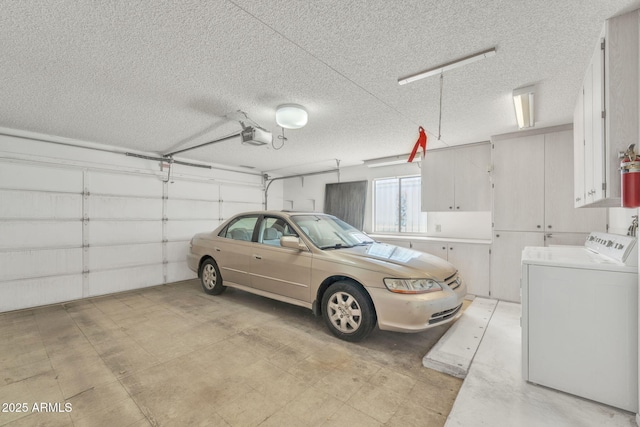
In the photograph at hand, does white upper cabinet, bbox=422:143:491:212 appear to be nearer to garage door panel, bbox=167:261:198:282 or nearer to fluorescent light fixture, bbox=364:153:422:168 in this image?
fluorescent light fixture, bbox=364:153:422:168

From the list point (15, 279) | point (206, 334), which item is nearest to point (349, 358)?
point (206, 334)

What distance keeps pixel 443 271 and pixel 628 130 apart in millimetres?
1713

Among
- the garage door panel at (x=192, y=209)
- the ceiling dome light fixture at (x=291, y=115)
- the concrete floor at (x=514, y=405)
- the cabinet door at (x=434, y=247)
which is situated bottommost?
the concrete floor at (x=514, y=405)

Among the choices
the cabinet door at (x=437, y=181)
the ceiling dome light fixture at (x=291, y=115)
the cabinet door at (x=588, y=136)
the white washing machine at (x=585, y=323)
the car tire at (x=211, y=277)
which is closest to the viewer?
the white washing machine at (x=585, y=323)

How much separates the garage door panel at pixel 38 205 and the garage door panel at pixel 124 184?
1.03ft

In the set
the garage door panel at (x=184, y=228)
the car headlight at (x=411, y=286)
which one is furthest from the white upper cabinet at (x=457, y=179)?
the garage door panel at (x=184, y=228)

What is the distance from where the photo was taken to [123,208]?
15.5ft

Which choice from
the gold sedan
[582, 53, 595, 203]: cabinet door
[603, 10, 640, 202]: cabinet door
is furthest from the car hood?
[603, 10, 640, 202]: cabinet door

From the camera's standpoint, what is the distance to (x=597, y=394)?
1704 mm

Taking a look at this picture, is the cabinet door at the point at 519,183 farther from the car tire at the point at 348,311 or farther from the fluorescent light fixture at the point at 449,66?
the car tire at the point at 348,311

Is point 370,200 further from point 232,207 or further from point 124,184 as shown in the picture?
point 124,184

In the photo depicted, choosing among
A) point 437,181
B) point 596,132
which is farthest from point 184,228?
point 596,132

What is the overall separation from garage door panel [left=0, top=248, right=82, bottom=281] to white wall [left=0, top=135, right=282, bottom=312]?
0.03 feet

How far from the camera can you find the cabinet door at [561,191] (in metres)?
3.37
